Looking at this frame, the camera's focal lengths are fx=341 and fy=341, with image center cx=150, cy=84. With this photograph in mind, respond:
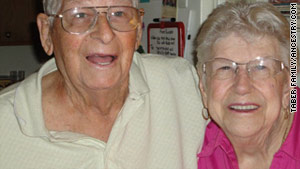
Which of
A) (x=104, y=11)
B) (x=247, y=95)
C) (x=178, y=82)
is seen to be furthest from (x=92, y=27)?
(x=247, y=95)

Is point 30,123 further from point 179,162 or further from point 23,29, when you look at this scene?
point 23,29

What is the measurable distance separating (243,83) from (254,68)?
0.06 meters

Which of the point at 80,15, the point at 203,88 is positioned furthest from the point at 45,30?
the point at 203,88

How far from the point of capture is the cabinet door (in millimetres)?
3342

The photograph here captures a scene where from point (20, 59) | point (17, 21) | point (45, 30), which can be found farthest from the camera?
point (20, 59)

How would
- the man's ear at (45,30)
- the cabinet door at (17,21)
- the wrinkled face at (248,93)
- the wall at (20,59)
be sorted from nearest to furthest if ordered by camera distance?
1. the wrinkled face at (248,93)
2. the man's ear at (45,30)
3. the cabinet door at (17,21)
4. the wall at (20,59)

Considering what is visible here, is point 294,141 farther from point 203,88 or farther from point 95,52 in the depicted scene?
point 95,52

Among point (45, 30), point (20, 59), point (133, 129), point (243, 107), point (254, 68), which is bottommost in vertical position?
point (20, 59)

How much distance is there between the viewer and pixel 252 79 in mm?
1119

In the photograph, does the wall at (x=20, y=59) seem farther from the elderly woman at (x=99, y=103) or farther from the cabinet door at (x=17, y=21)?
the elderly woman at (x=99, y=103)

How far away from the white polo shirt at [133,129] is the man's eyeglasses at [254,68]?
24 centimetres

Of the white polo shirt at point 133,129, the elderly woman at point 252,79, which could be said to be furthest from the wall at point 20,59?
the elderly woman at point 252,79

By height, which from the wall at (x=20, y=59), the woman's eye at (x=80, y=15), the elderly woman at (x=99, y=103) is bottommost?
the wall at (x=20, y=59)

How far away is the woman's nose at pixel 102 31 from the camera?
43.9 inches
